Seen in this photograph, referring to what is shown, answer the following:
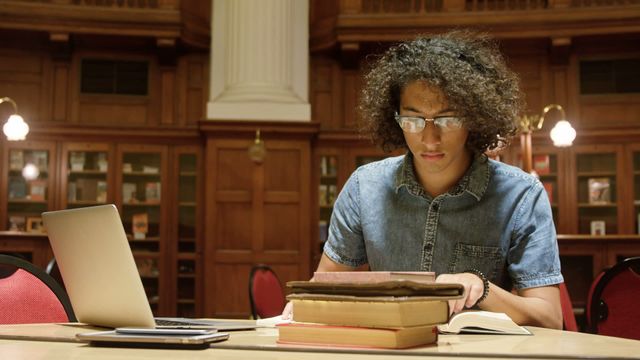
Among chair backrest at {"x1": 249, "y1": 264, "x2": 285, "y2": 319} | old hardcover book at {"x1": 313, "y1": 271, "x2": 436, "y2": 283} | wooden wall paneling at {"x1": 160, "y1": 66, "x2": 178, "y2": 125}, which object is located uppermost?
wooden wall paneling at {"x1": 160, "y1": 66, "x2": 178, "y2": 125}

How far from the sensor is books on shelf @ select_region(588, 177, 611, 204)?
8.91m

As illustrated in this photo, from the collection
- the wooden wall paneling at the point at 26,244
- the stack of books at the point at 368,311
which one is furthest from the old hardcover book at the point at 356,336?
the wooden wall paneling at the point at 26,244

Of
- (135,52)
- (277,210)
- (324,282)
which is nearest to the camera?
(324,282)

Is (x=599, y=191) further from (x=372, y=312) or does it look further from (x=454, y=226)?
(x=372, y=312)

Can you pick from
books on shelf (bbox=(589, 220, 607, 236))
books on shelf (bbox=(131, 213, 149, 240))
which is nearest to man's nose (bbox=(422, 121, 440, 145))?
books on shelf (bbox=(589, 220, 607, 236))

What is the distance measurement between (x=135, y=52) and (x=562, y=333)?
28.4 feet

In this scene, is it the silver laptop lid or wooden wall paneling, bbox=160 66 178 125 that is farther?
wooden wall paneling, bbox=160 66 178 125

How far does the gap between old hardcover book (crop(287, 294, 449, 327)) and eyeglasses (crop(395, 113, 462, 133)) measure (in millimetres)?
701

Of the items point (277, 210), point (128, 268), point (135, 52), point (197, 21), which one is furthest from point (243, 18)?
point (128, 268)

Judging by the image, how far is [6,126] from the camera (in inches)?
285

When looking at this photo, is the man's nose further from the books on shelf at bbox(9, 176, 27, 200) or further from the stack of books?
the books on shelf at bbox(9, 176, 27, 200)

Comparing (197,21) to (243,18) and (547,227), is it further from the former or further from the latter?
(547,227)

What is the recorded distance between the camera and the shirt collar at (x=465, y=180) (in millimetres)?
2213

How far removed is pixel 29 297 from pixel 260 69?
6.97 metres
